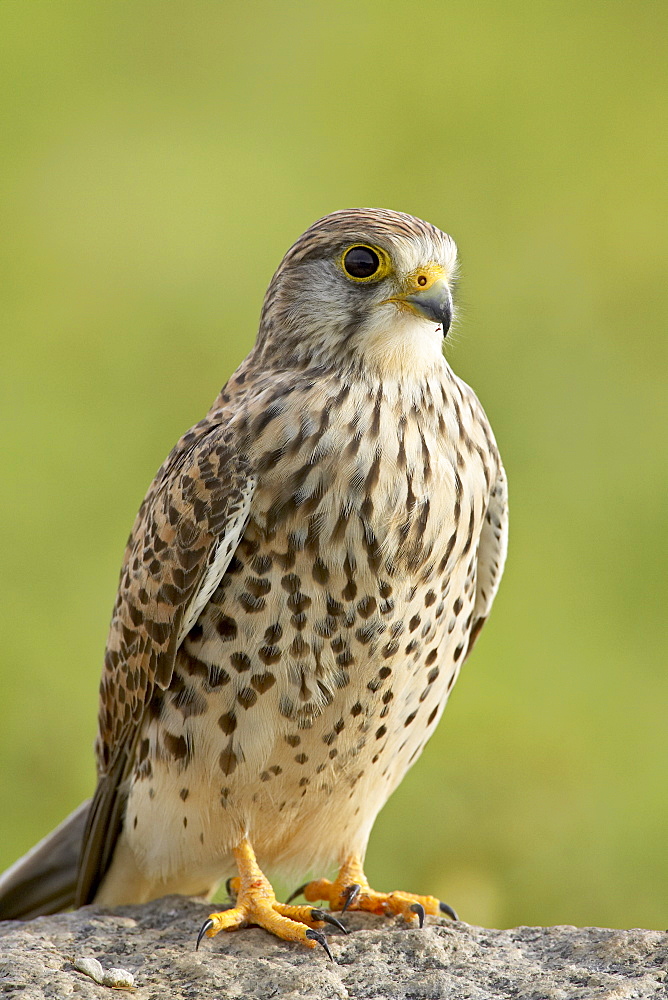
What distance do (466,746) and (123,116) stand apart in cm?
525

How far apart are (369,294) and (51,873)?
2.19 m

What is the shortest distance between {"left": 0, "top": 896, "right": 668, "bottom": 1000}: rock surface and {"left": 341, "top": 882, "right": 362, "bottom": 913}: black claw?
0.07 meters

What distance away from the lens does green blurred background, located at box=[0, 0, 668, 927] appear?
634cm

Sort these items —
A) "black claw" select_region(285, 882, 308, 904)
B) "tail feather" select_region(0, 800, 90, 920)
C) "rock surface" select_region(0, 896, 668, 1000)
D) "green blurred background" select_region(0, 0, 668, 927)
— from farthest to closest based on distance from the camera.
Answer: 1. "green blurred background" select_region(0, 0, 668, 927)
2. "tail feather" select_region(0, 800, 90, 920)
3. "black claw" select_region(285, 882, 308, 904)
4. "rock surface" select_region(0, 896, 668, 1000)

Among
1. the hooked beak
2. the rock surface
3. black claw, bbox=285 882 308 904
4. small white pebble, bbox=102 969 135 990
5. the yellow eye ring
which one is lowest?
small white pebble, bbox=102 969 135 990

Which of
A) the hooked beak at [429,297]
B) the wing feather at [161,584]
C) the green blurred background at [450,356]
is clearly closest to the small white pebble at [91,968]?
the wing feather at [161,584]

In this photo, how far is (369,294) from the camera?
340 cm

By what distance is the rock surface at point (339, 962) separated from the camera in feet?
10.0

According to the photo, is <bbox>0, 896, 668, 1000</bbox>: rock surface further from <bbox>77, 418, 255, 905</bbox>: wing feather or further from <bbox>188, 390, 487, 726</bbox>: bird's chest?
<bbox>188, 390, 487, 726</bbox>: bird's chest

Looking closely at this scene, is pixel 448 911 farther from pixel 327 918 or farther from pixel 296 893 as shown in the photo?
pixel 296 893

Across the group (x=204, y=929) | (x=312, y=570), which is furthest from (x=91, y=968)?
(x=312, y=570)

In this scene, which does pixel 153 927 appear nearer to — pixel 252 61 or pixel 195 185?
pixel 195 185

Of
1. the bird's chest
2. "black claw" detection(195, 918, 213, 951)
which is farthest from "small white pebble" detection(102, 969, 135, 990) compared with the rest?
the bird's chest

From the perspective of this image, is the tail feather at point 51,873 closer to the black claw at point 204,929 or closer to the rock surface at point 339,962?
the rock surface at point 339,962
